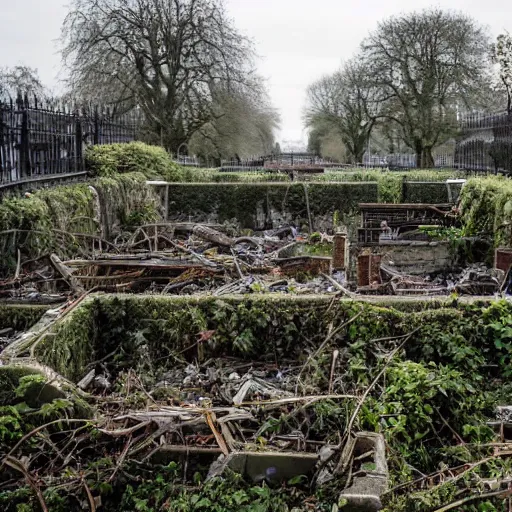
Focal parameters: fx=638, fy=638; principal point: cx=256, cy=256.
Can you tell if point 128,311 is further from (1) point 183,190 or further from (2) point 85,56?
(2) point 85,56

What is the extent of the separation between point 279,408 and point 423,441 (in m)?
1.33

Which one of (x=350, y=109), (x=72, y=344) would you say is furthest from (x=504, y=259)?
(x=350, y=109)

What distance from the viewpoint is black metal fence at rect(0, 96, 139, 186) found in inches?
439

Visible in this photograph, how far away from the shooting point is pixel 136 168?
18.7 m

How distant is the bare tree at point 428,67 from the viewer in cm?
3459

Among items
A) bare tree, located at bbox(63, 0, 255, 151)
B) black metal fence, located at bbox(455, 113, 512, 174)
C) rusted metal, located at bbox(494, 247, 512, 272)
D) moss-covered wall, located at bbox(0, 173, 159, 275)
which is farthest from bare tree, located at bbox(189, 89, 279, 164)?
rusted metal, located at bbox(494, 247, 512, 272)

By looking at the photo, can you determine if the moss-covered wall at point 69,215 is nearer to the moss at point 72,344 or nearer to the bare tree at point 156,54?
the moss at point 72,344

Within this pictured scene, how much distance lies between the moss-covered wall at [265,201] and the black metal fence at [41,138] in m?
3.32

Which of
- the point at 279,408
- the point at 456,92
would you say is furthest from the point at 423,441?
the point at 456,92

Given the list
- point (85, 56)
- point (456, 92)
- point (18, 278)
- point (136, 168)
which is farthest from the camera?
point (456, 92)

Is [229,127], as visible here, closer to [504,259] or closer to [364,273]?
[364,273]

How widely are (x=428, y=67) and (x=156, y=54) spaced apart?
48.9ft

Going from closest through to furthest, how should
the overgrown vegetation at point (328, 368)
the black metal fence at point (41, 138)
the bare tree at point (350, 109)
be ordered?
1. the overgrown vegetation at point (328, 368)
2. the black metal fence at point (41, 138)
3. the bare tree at point (350, 109)

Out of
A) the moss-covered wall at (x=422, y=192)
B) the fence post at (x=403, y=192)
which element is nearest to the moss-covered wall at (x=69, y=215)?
the fence post at (x=403, y=192)
